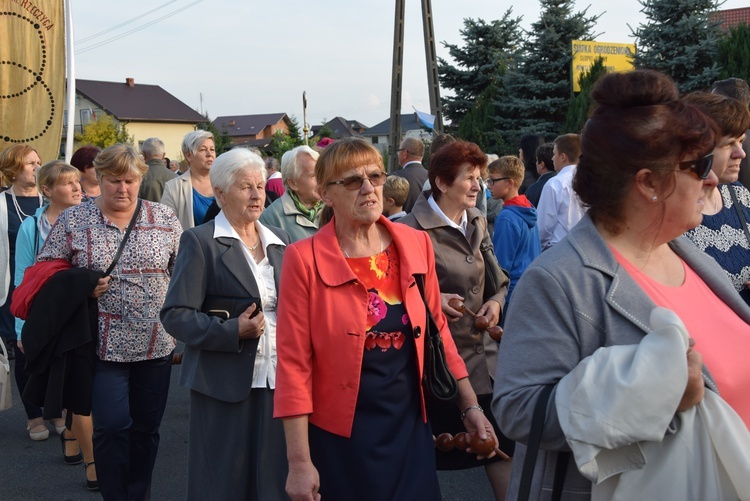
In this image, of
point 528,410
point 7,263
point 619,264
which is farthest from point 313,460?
point 7,263

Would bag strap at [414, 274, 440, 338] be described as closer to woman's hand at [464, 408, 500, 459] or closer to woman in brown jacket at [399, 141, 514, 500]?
woman's hand at [464, 408, 500, 459]

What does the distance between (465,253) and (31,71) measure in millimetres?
6801

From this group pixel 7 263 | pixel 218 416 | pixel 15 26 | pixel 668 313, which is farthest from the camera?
pixel 15 26

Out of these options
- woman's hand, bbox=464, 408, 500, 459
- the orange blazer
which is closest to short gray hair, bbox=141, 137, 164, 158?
the orange blazer

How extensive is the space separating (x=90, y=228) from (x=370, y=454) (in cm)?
236

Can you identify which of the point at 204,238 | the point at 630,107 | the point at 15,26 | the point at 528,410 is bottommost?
the point at 528,410

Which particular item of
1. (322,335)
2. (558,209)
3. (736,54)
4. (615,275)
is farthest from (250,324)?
(736,54)

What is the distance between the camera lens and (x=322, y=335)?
271 cm

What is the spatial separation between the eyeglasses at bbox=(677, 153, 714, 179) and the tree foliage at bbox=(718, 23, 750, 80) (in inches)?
765

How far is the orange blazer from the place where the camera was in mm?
2689

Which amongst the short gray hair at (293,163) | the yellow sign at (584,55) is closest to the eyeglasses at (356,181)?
the short gray hair at (293,163)

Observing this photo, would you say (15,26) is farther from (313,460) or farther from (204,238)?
(313,460)

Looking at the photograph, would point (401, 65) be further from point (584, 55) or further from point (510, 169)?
point (510, 169)

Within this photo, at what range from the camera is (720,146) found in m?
3.08
